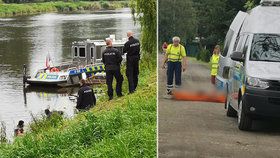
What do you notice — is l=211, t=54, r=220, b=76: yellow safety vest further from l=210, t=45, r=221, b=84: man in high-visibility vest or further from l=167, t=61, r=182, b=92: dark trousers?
l=167, t=61, r=182, b=92: dark trousers

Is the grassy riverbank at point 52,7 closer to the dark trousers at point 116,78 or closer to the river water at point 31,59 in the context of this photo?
the river water at point 31,59

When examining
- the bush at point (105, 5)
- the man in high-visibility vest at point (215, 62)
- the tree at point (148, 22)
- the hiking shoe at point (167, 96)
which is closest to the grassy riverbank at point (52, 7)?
the bush at point (105, 5)

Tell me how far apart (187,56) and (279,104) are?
1.53ft

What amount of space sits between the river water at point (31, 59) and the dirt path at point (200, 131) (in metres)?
12.9

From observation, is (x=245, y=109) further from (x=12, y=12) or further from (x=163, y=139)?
(x=12, y=12)

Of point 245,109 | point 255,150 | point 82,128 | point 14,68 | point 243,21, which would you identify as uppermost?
point 243,21

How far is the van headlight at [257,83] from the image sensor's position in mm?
2436

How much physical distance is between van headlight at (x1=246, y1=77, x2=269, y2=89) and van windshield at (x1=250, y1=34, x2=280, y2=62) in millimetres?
93

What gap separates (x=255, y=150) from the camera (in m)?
2.57

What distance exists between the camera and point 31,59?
33.6 meters

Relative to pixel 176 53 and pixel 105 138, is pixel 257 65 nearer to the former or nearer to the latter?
pixel 176 53

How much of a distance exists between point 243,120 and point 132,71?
29.2 feet

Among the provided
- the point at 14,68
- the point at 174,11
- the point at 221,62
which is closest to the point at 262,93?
the point at 221,62

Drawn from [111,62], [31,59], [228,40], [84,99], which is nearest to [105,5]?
[31,59]
